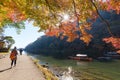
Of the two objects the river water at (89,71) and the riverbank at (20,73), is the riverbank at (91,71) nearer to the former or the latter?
the river water at (89,71)

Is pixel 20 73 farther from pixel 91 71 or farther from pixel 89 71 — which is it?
pixel 91 71

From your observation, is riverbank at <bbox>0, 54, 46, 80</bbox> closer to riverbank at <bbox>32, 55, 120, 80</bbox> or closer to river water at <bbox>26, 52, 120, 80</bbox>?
river water at <bbox>26, 52, 120, 80</bbox>

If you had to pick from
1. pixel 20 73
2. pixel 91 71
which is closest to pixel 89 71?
pixel 91 71

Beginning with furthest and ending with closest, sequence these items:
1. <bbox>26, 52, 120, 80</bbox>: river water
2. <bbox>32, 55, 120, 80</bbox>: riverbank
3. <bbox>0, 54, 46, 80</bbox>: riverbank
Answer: <bbox>32, 55, 120, 80</bbox>: riverbank < <bbox>26, 52, 120, 80</bbox>: river water < <bbox>0, 54, 46, 80</bbox>: riverbank

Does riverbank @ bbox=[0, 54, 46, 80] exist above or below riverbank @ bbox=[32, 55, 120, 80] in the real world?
above

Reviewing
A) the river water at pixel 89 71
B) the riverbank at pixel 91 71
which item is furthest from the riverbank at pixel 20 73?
the riverbank at pixel 91 71

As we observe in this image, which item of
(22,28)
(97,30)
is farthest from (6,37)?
(97,30)

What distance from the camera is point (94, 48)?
165250 millimetres

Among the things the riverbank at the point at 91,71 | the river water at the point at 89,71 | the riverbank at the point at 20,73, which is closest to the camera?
the riverbank at the point at 20,73

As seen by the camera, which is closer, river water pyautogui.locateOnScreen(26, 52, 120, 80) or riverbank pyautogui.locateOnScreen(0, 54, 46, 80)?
riverbank pyautogui.locateOnScreen(0, 54, 46, 80)

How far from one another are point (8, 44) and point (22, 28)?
4996cm

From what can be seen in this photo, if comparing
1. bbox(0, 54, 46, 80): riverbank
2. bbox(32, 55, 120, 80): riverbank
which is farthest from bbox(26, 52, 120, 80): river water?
bbox(0, 54, 46, 80): riverbank

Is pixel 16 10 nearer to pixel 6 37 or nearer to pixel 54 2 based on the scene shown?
pixel 54 2

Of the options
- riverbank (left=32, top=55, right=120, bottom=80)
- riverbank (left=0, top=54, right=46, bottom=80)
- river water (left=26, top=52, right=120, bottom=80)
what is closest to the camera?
riverbank (left=0, top=54, right=46, bottom=80)
